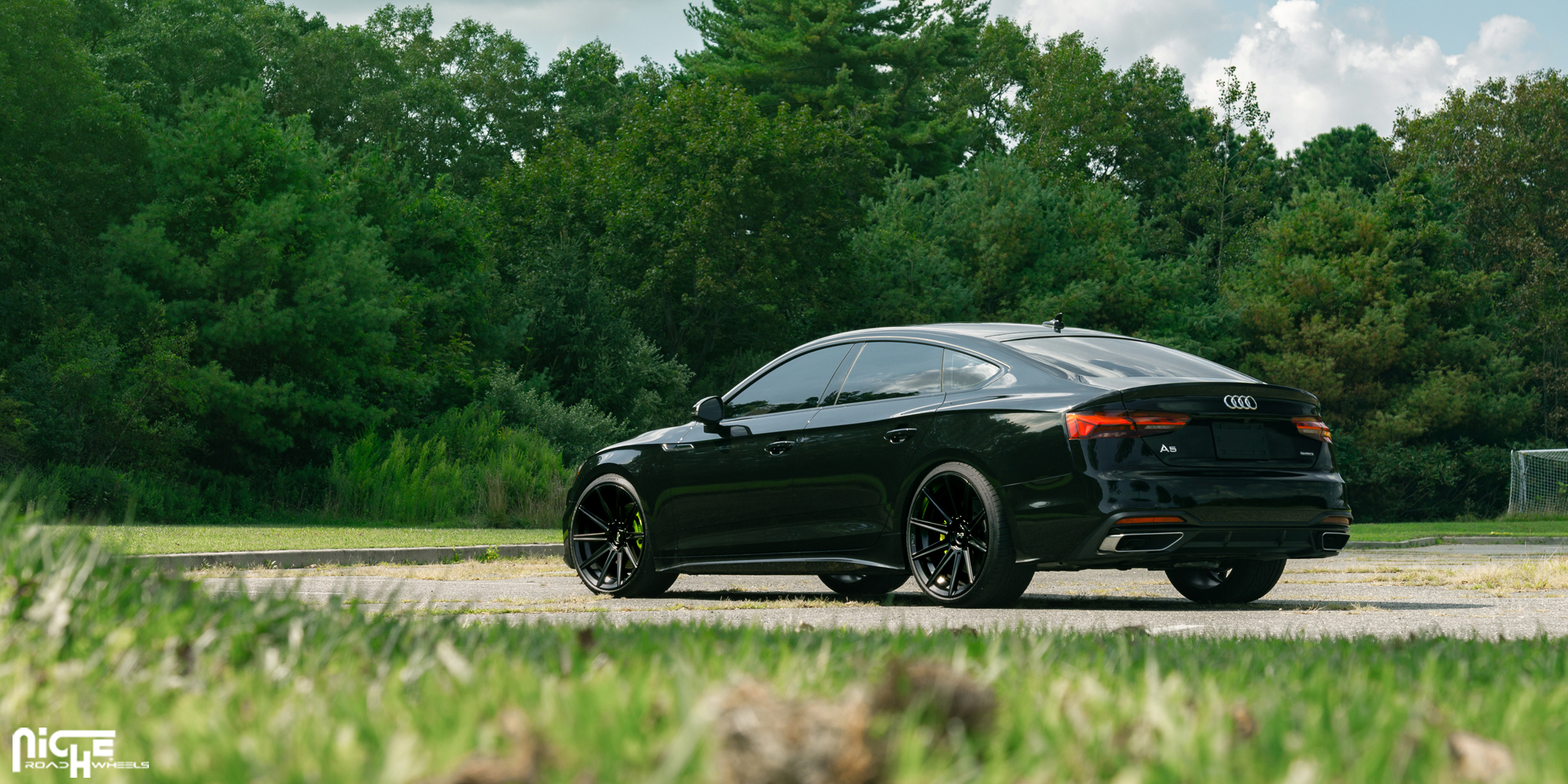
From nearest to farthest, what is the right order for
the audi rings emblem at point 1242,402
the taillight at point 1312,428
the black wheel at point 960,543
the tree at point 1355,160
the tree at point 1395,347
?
the black wheel at point 960,543 < the audi rings emblem at point 1242,402 < the taillight at point 1312,428 < the tree at point 1395,347 < the tree at point 1355,160

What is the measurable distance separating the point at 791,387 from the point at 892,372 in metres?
0.81

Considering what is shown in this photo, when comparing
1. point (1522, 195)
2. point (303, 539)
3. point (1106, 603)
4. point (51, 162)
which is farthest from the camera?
point (1522, 195)

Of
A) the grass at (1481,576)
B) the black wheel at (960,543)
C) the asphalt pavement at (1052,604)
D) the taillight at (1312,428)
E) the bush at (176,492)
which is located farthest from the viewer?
the bush at (176,492)

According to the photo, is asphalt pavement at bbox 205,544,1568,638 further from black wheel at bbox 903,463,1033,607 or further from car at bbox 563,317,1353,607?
car at bbox 563,317,1353,607

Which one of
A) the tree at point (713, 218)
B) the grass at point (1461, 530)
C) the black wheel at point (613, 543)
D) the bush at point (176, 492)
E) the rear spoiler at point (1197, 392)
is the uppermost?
the tree at point (713, 218)

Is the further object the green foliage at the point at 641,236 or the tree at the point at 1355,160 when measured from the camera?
the tree at the point at 1355,160

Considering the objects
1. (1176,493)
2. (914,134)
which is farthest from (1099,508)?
(914,134)

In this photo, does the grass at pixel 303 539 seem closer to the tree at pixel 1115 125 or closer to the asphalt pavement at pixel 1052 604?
the asphalt pavement at pixel 1052 604

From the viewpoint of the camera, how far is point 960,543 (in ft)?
26.5

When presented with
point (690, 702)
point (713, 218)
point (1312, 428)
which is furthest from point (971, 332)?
point (713, 218)

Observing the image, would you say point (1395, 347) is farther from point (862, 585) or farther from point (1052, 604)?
point (1052, 604)

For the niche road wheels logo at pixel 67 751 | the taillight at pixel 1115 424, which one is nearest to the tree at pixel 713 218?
the taillight at pixel 1115 424

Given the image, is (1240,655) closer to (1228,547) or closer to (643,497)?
(1228,547)

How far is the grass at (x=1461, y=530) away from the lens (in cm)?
2073
